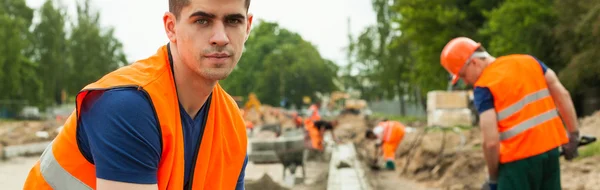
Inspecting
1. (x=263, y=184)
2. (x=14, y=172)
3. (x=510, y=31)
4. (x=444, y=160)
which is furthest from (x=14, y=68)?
(x=263, y=184)

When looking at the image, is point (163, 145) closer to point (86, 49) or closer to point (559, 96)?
point (559, 96)

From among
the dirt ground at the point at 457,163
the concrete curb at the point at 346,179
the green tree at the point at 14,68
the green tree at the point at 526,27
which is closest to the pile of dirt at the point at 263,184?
the concrete curb at the point at 346,179

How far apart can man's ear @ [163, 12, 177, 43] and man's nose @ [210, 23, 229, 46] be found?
139 mm

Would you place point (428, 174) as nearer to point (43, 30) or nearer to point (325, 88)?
point (43, 30)

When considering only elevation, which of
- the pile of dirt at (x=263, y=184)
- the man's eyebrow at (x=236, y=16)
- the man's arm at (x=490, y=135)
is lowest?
the pile of dirt at (x=263, y=184)

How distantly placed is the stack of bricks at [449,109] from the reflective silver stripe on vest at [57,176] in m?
23.2

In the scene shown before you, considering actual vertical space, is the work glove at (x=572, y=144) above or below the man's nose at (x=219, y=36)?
below

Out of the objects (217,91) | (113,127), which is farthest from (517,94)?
(113,127)

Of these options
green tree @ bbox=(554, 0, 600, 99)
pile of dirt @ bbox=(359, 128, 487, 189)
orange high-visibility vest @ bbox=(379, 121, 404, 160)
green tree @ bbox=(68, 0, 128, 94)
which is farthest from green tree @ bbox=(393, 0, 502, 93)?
green tree @ bbox=(68, 0, 128, 94)

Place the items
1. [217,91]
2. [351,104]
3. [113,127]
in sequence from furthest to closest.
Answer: [351,104], [217,91], [113,127]

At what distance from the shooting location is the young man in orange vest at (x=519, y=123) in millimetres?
4410

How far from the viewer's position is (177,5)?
7.44 feet

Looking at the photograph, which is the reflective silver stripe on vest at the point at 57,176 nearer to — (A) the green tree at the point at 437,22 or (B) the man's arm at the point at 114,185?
(B) the man's arm at the point at 114,185

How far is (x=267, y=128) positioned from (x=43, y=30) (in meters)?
38.9
